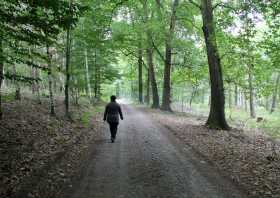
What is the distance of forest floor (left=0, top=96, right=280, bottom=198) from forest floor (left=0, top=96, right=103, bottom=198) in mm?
21

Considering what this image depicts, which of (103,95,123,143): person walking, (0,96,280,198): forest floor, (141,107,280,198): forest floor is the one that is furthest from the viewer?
(103,95,123,143): person walking

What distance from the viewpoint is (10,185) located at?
711cm

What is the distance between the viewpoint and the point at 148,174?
834 cm

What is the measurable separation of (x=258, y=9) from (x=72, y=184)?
1032 cm

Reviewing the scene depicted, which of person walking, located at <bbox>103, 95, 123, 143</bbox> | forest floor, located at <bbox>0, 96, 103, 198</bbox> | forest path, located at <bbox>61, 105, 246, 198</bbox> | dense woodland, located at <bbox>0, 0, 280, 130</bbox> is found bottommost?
→ forest path, located at <bbox>61, 105, 246, 198</bbox>

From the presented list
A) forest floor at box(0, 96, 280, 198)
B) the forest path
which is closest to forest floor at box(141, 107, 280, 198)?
forest floor at box(0, 96, 280, 198)

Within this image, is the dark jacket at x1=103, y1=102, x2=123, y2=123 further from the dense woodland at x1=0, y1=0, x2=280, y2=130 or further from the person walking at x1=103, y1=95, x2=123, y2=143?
the dense woodland at x1=0, y1=0, x2=280, y2=130

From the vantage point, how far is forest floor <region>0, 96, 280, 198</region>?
710 centimetres

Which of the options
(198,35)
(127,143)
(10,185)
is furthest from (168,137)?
(198,35)

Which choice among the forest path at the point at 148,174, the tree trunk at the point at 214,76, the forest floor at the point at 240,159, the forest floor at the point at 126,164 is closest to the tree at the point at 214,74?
the tree trunk at the point at 214,76

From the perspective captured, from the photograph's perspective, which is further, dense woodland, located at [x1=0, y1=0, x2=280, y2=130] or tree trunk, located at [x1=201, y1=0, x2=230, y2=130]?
tree trunk, located at [x1=201, y1=0, x2=230, y2=130]

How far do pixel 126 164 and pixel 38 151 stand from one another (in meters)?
3.09

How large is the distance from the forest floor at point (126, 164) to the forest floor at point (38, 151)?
0.07ft

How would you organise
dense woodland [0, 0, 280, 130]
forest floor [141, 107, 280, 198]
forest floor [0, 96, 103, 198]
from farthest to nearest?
1. dense woodland [0, 0, 280, 130]
2. forest floor [141, 107, 280, 198]
3. forest floor [0, 96, 103, 198]
